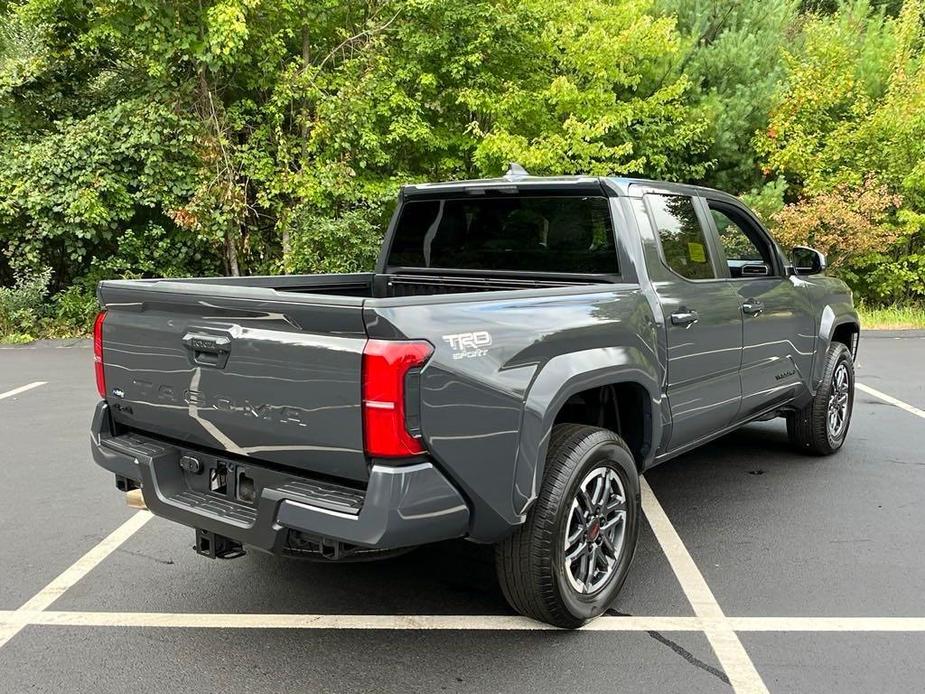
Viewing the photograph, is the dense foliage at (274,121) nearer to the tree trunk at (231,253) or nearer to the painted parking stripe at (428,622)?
the tree trunk at (231,253)

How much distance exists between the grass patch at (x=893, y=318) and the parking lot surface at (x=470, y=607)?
9.24 metres

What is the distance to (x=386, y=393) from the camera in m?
2.52

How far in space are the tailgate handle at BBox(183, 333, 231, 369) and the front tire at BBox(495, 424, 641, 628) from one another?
4.19 feet

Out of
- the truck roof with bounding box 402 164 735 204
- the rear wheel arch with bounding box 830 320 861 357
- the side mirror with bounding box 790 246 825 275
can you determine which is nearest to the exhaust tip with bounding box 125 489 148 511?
the truck roof with bounding box 402 164 735 204

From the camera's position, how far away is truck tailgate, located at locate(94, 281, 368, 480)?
259 cm

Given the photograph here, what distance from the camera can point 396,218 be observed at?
464 cm

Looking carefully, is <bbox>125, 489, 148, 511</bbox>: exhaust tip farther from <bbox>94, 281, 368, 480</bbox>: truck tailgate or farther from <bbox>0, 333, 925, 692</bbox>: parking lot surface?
<bbox>0, 333, 925, 692</bbox>: parking lot surface

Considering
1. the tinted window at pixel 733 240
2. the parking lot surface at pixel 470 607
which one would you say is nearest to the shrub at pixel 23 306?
the parking lot surface at pixel 470 607

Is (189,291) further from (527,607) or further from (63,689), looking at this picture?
(527,607)

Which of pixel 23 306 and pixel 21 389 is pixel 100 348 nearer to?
pixel 21 389

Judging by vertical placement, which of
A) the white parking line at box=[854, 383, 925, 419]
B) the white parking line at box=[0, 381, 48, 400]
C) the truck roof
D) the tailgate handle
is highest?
the truck roof

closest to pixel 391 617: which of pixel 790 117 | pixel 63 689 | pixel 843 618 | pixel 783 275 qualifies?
pixel 63 689

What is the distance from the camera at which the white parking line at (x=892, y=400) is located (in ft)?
23.8

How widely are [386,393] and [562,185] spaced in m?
1.85
